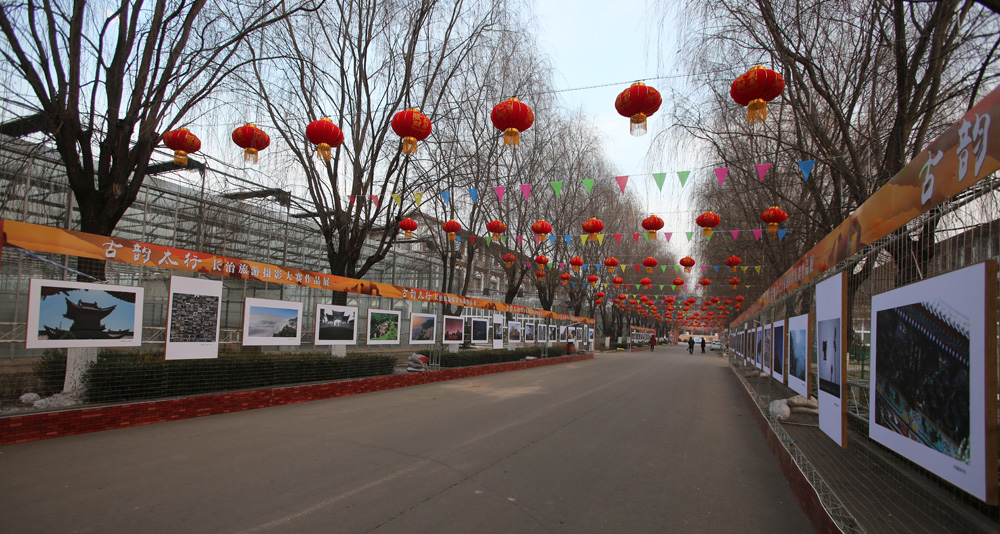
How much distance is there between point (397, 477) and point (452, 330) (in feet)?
36.8

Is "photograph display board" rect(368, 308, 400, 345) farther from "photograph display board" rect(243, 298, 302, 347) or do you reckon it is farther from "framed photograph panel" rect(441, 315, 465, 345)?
"framed photograph panel" rect(441, 315, 465, 345)

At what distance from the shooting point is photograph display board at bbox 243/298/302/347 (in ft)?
31.8

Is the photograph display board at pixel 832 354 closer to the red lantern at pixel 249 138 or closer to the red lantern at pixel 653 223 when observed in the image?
the red lantern at pixel 653 223

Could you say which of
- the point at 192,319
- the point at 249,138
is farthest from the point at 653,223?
the point at 192,319

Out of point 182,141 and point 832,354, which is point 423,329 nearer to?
point 182,141

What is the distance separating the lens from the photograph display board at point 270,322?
9.70 meters

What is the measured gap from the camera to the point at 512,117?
304 inches

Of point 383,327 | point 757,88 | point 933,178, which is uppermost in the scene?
point 757,88

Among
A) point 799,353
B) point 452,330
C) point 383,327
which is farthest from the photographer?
point 452,330

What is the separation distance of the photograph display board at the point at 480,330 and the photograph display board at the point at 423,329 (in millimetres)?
4190

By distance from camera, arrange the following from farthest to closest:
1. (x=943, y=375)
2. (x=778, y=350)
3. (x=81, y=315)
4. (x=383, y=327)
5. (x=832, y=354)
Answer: (x=383, y=327) < (x=778, y=350) < (x=81, y=315) < (x=832, y=354) < (x=943, y=375)

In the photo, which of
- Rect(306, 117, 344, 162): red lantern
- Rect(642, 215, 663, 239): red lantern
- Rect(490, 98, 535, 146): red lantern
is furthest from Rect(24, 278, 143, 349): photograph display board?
Rect(642, 215, 663, 239): red lantern

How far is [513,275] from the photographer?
82.7 feet

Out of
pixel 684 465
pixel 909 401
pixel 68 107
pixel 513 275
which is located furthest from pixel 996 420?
pixel 513 275
